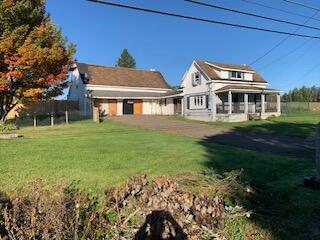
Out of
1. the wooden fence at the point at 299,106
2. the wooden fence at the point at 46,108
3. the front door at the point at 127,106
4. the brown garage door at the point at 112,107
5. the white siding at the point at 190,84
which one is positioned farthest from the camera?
the wooden fence at the point at 299,106

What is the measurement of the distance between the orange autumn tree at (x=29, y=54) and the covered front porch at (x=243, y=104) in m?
17.1

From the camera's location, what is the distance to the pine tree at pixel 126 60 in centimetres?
9281

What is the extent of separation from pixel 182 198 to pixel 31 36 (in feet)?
69.0

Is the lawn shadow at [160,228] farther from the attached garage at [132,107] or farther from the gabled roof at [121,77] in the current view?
the attached garage at [132,107]

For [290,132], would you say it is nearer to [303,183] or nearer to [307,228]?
[303,183]

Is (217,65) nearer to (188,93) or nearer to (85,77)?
(188,93)

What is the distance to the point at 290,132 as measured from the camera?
25438 mm

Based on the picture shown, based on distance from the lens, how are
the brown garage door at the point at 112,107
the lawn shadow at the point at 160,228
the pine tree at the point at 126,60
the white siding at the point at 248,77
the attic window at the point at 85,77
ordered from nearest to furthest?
1. the lawn shadow at the point at 160,228
2. the white siding at the point at 248,77
3. the attic window at the point at 85,77
4. the brown garage door at the point at 112,107
5. the pine tree at the point at 126,60

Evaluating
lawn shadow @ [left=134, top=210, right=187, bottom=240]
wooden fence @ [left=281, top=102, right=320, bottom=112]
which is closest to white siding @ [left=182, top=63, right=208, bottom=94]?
wooden fence @ [left=281, top=102, right=320, bottom=112]

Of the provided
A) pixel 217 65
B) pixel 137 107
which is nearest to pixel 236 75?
pixel 217 65

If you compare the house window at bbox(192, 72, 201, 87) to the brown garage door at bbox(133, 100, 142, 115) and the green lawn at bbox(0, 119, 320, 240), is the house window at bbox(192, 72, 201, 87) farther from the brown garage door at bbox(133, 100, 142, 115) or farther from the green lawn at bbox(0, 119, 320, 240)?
the green lawn at bbox(0, 119, 320, 240)

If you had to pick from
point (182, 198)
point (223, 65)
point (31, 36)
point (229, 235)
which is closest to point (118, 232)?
point (182, 198)

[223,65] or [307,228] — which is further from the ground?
[223,65]

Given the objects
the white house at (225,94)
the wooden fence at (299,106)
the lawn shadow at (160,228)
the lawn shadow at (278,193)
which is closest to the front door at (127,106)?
the white house at (225,94)
